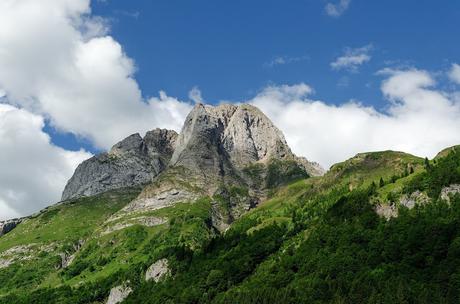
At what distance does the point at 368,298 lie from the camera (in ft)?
646

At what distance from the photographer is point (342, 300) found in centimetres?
19850

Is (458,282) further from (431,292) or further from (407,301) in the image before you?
(407,301)

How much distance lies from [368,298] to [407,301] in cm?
1411

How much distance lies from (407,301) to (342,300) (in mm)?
22021

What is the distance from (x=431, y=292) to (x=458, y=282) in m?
10.8

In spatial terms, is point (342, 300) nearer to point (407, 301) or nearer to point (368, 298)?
point (368, 298)

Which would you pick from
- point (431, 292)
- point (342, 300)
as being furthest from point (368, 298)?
point (431, 292)

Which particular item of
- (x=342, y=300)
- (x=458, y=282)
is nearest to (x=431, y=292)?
(x=458, y=282)

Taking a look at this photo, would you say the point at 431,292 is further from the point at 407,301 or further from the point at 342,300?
the point at 342,300

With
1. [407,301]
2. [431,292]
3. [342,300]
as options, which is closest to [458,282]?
[431,292]

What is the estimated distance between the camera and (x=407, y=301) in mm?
187375

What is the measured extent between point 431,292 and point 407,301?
47.5 ft

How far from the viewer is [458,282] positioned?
653 ft

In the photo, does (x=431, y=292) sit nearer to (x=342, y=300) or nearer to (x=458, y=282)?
(x=458, y=282)
